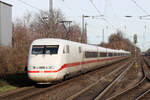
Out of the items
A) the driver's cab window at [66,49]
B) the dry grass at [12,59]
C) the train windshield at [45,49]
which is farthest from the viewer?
the dry grass at [12,59]

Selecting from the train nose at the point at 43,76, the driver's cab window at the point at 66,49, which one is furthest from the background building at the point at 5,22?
the train nose at the point at 43,76

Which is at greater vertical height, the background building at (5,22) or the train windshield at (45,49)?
the background building at (5,22)

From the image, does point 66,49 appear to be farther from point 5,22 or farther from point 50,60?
point 5,22

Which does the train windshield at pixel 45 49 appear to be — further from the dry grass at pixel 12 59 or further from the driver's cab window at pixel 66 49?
the dry grass at pixel 12 59

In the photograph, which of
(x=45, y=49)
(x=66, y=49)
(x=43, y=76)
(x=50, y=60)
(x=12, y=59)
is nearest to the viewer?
(x=43, y=76)

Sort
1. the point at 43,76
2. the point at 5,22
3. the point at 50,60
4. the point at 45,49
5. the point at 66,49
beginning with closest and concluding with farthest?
the point at 43,76 < the point at 50,60 < the point at 45,49 < the point at 66,49 < the point at 5,22

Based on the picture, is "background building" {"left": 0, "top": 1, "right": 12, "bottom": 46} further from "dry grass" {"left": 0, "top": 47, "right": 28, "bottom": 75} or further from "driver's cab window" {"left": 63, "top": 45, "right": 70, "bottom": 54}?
"driver's cab window" {"left": 63, "top": 45, "right": 70, "bottom": 54}

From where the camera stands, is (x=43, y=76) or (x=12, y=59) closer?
(x=43, y=76)

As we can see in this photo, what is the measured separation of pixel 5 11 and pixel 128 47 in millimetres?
98785

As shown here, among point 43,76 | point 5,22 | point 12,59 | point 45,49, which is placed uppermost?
point 5,22

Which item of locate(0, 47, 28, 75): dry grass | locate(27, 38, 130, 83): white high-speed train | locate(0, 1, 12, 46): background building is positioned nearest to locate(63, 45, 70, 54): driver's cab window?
locate(27, 38, 130, 83): white high-speed train

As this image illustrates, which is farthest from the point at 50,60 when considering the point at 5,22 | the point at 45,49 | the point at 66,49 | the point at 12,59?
the point at 5,22

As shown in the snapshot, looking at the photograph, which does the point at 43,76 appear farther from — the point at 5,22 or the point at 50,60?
the point at 5,22

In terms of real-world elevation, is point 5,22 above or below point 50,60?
above
